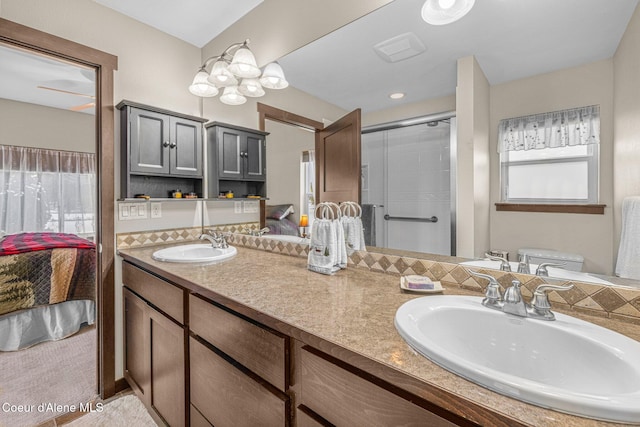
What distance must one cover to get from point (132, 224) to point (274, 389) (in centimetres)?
166

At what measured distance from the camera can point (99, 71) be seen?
1.81 m

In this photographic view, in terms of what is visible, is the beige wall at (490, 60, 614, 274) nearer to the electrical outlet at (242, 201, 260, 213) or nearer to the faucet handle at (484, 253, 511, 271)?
the faucet handle at (484, 253, 511, 271)

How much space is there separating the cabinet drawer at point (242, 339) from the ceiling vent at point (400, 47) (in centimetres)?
117

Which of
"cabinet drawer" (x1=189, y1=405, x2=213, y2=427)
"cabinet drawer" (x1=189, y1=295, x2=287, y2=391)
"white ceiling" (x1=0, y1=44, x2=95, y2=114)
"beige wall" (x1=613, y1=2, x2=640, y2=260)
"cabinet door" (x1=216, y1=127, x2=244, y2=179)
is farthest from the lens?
"white ceiling" (x1=0, y1=44, x2=95, y2=114)

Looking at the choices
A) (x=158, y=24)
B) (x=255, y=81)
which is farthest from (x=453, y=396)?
(x=158, y=24)

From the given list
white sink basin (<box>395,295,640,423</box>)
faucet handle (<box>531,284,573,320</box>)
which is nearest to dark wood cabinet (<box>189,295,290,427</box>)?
white sink basin (<box>395,295,640,423</box>)

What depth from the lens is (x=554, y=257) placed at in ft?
2.93

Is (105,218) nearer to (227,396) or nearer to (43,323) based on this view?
(227,396)

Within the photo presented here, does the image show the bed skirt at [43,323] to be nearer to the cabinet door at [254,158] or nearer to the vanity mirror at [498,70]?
the cabinet door at [254,158]

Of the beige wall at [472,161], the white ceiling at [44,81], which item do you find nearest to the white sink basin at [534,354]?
the beige wall at [472,161]

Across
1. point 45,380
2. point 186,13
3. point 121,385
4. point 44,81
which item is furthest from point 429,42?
point 44,81

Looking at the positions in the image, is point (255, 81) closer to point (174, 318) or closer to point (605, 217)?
point (174, 318)

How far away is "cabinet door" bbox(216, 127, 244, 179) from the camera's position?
6.88 ft

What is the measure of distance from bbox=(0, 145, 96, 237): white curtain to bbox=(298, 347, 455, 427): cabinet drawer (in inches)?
163
